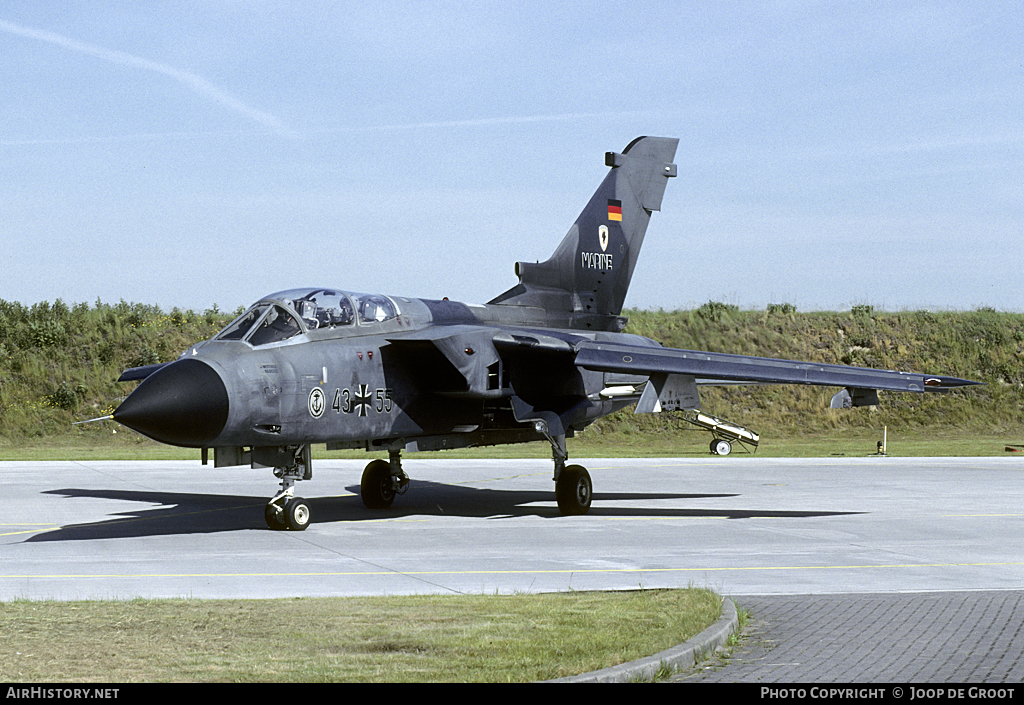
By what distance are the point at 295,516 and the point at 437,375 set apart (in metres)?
2.98

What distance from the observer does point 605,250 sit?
2019cm

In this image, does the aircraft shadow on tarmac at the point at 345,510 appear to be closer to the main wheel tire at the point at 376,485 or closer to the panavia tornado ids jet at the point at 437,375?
the main wheel tire at the point at 376,485

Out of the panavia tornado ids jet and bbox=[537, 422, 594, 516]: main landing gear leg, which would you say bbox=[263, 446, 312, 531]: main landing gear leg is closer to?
the panavia tornado ids jet

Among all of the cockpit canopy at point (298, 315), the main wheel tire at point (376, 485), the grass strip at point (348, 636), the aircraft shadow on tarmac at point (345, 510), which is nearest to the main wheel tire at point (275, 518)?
the aircraft shadow on tarmac at point (345, 510)

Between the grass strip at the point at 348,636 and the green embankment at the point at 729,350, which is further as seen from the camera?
the green embankment at the point at 729,350

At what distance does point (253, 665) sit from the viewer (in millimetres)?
6441

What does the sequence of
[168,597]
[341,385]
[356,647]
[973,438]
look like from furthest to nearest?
[973,438] → [341,385] → [168,597] → [356,647]

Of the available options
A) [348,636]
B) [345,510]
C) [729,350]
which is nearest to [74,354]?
[729,350]

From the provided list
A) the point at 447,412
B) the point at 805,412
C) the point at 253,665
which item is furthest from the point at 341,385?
the point at 805,412

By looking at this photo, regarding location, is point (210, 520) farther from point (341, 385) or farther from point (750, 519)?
point (750, 519)

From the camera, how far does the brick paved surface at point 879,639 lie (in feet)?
21.5

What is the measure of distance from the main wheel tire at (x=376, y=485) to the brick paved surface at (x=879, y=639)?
30.8 feet

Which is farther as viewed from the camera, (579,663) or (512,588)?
(512,588)

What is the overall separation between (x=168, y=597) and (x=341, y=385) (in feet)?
17.2
